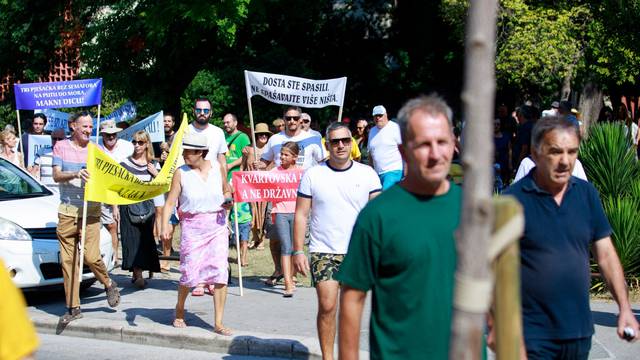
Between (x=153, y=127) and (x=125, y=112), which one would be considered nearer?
(x=153, y=127)

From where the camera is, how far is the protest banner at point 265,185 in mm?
11289

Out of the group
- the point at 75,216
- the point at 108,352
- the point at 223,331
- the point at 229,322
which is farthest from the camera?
the point at 75,216

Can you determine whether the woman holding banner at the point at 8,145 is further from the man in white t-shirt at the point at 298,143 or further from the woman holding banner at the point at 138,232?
the man in white t-shirt at the point at 298,143

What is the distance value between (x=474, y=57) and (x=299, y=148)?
10.0 metres

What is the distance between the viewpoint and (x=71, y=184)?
1018cm

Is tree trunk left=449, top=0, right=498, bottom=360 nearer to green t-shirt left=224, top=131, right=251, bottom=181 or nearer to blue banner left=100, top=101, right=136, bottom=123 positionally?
green t-shirt left=224, top=131, right=251, bottom=181

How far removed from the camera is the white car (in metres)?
10.2

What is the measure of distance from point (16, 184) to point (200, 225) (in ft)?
11.4

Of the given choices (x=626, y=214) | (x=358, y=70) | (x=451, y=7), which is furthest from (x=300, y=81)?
(x=358, y=70)

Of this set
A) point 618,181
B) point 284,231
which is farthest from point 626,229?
point 284,231

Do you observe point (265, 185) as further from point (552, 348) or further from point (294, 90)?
point (552, 348)

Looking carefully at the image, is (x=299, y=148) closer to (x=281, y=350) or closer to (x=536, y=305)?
(x=281, y=350)

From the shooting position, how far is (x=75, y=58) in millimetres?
32688

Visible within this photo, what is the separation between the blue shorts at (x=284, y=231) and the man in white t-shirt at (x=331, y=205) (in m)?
3.27
